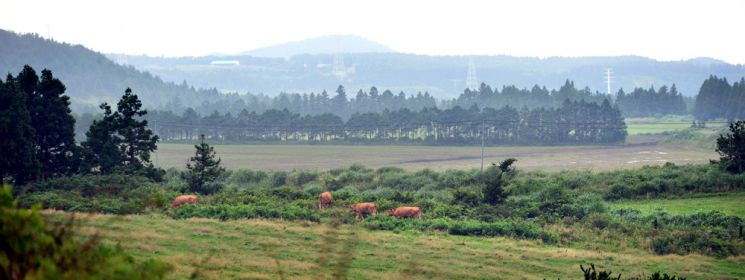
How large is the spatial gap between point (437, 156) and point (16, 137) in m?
81.2

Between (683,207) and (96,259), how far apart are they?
138 feet

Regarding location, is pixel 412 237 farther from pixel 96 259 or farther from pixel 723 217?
pixel 96 259

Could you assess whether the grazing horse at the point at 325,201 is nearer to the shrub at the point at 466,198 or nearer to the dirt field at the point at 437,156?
the shrub at the point at 466,198

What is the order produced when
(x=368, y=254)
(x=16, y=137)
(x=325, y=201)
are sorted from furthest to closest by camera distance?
1. (x=325, y=201)
2. (x=16, y=137)
3. (x=368, y=254)

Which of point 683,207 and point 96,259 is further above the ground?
point 96,259

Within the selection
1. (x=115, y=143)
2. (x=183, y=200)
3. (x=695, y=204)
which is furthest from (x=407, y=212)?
(x=115, y=143)

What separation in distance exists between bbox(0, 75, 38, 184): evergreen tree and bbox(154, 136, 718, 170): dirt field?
51954 mm

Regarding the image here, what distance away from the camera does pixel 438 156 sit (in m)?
120

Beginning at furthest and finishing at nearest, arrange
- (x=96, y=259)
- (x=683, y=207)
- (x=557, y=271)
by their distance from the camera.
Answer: (x=683, y=207), (x=557, y=271), (x=96, y=259)

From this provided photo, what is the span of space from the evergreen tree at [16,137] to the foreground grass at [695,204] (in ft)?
99.3

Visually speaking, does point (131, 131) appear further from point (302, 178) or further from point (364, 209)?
point (302, 178)

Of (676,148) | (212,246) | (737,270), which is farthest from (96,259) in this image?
(676,148)

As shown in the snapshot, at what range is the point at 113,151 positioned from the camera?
4931cm

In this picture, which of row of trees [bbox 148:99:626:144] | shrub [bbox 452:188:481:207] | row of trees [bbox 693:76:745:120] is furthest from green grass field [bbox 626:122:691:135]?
shrub [bbox 452:188:481:207]
